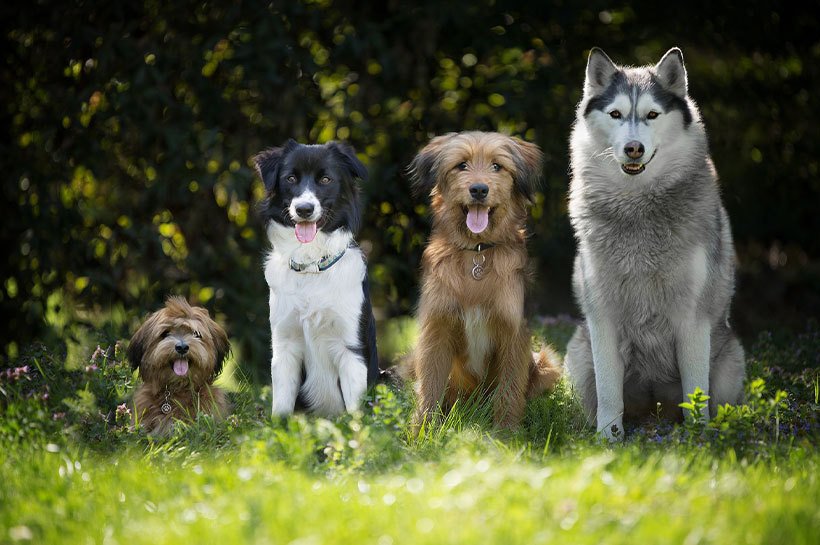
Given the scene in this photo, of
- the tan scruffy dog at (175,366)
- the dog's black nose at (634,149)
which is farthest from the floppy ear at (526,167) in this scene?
the tan scruffy dog at (175,366)

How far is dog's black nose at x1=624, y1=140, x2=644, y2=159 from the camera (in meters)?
4.47

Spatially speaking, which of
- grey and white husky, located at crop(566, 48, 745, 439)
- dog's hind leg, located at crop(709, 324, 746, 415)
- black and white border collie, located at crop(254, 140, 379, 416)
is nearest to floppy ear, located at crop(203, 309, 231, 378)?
black and white border collie, located at crop(254, 140, 379, 416)

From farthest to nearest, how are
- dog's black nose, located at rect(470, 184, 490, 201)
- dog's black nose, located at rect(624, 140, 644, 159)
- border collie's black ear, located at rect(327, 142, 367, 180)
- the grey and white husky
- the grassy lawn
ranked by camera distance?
border collie's black ear, located at rect(327, 142, 367, 180), dog's black nose, located at rect(470, 184, 490, 201), the grey and white husky, dog's black nose, located at rect(624, 140, 644, 159), the grassy lawn

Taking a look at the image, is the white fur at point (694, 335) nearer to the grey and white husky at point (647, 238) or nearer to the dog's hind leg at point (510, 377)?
the grey and white husky at point (647, 238)

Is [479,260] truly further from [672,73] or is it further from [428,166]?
[672,73]

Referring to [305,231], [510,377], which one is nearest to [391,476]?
[510,377]

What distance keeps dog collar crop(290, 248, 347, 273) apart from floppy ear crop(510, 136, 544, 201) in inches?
40.3

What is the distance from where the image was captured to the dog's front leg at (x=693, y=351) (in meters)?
4.59

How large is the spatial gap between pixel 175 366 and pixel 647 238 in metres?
2.47

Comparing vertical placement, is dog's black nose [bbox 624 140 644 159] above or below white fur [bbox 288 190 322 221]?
above

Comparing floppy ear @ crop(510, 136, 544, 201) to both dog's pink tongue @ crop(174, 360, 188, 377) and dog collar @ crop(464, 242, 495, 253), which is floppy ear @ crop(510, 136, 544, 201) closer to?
dog collar @ crop(464, 242, 495, 253)

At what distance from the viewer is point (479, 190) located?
185 inches

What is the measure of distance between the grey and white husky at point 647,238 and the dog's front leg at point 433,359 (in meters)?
0.73

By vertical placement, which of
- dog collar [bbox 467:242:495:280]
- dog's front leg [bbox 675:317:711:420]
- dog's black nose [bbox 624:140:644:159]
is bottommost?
dog's front leg [bbox 675:317:711:420]
